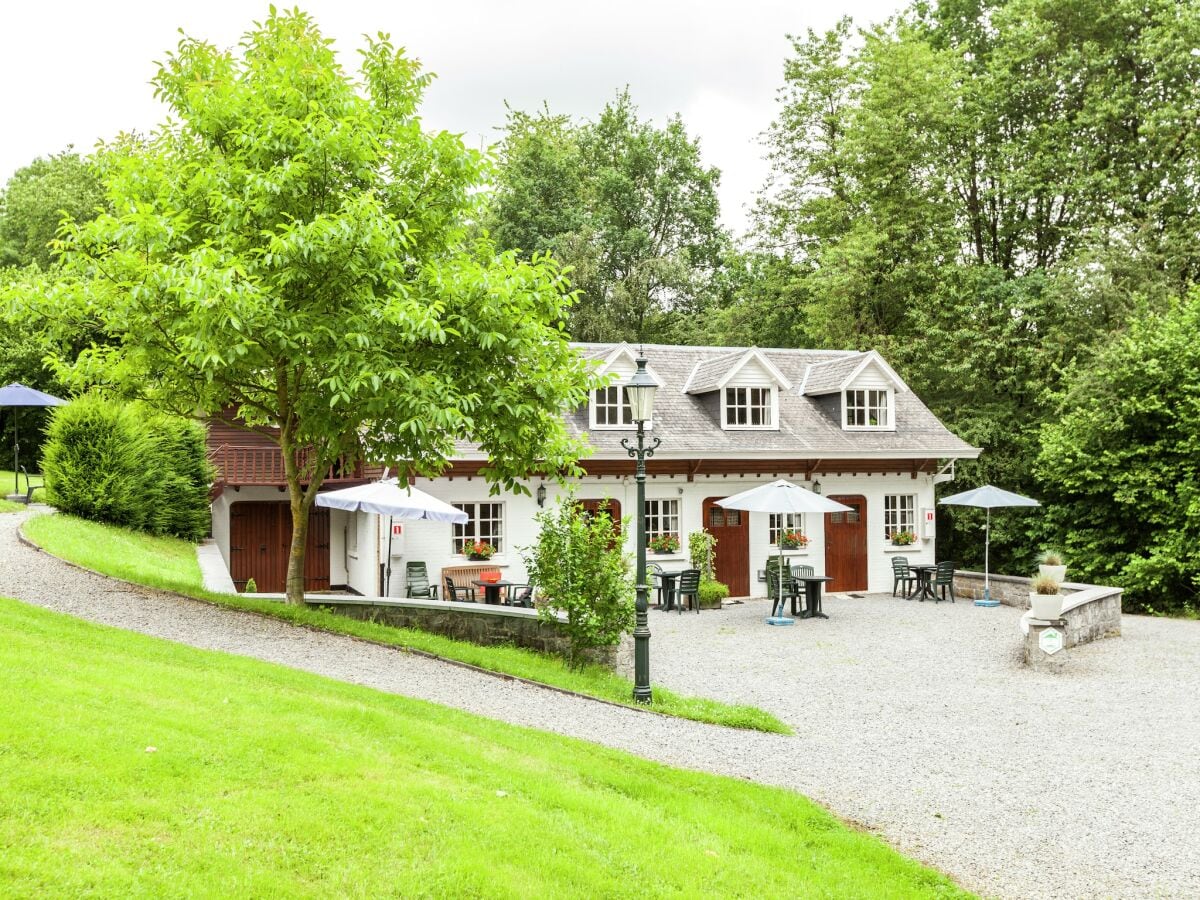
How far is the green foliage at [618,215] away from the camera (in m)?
34.4

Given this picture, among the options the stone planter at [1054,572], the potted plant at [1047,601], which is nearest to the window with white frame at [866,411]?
the stone planter at [1054,572]

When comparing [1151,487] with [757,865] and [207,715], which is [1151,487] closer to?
[757,865]

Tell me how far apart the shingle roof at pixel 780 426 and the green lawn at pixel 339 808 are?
12.9 meters

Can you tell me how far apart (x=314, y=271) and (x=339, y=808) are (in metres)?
7.06

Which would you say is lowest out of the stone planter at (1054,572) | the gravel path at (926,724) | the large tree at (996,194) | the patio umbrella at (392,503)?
the gravel path at (926,724)

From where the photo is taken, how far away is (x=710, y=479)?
22.1 metres

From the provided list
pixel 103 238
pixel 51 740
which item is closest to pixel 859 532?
pixel 103 238

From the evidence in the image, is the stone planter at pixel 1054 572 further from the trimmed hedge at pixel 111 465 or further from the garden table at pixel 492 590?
the trimmed hedge at pixel 111 465

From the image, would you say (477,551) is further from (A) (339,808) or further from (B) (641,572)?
(A) (339,808)

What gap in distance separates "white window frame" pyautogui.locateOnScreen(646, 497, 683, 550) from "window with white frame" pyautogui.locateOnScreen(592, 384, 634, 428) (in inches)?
78.6

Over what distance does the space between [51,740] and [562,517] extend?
7.66 meters

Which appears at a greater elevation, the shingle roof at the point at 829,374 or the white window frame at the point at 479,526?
the shingle roof at the point at 829,374

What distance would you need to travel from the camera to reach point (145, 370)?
39.2 feet

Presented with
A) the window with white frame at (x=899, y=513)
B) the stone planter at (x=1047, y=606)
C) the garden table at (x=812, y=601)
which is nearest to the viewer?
the stone planter at (x=1047, y=606)
